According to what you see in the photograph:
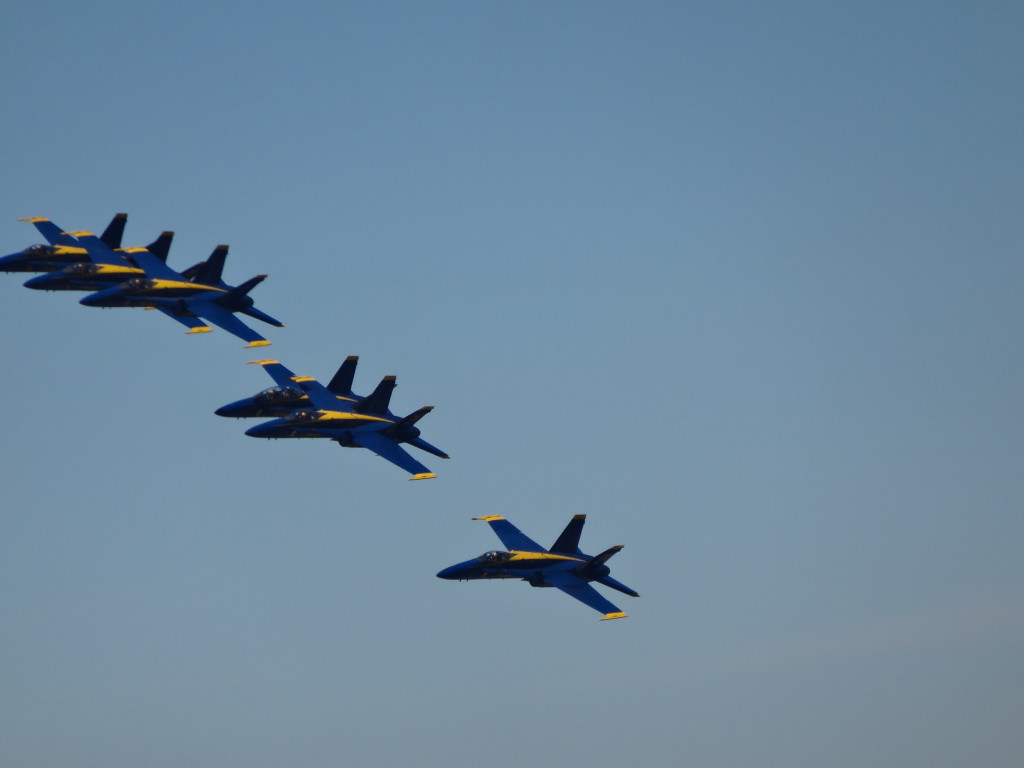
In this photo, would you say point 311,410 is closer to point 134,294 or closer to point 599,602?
point 134,294

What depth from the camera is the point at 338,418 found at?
13825 centimetres

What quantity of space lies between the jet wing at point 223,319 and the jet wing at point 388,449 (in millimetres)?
12692

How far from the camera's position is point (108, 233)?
14500cm

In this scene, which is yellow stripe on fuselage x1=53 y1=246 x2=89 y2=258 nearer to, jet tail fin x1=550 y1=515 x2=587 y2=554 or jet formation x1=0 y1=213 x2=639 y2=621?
jet formation x1=0 y1=213 x2=639 y2=621

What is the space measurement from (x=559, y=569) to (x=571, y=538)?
3420 millimetres

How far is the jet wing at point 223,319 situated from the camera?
447ft

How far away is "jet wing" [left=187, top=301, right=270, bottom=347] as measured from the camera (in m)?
136

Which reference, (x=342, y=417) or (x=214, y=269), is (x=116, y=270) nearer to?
(x=214, y=269)

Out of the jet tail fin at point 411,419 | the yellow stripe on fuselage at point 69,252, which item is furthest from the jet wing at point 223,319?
the jet tail fin at point 411,419

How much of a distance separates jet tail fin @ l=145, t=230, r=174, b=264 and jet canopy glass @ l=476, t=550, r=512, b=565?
40.7 m

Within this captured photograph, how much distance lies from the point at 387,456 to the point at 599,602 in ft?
75.4

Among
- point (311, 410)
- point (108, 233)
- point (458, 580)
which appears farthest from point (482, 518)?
point (108, 233)

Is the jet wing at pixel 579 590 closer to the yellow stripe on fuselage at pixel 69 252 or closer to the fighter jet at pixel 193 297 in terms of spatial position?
the fighter jet at pixel 193 297

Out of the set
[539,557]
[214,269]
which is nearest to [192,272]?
[214,269]
